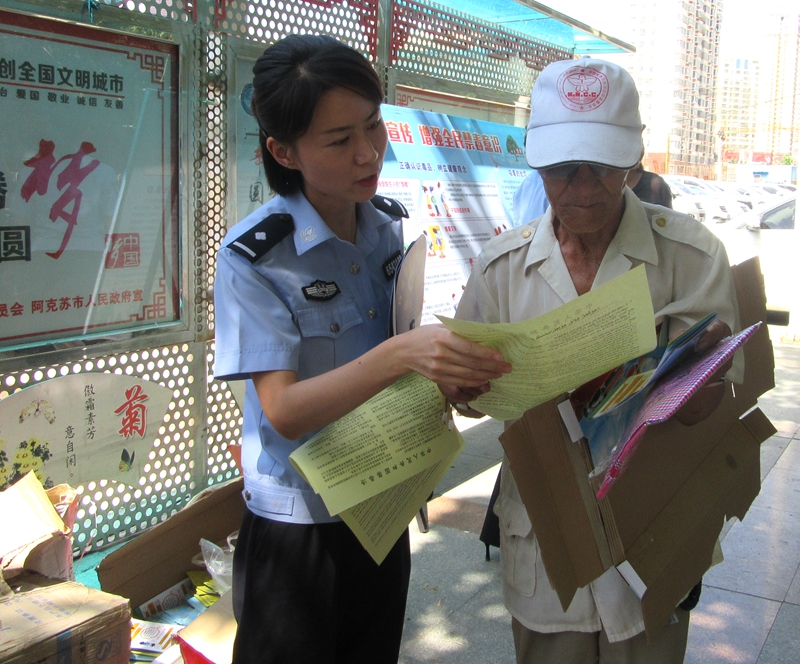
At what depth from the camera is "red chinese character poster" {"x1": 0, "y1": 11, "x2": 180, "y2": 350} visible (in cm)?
232

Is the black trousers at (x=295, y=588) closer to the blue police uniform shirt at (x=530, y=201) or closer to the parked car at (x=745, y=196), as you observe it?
the blue police uniform shirt at (x=530, y=201)

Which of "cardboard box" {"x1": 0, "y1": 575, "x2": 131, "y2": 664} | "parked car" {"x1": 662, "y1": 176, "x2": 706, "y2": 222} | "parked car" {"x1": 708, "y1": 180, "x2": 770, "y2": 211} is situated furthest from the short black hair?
"parked car" {"x1": 708, "y1": 180, "x2": 770, "y2": 211}

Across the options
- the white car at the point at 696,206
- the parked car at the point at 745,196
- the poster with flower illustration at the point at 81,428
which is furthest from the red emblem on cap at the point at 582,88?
the parked car at the point at 745,196

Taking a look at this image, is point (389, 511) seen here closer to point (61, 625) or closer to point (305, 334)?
point (305, 334)

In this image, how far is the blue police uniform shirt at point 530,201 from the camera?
3842 millimetres

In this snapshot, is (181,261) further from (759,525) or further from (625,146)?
(759,525)

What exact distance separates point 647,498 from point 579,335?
0.48 metres

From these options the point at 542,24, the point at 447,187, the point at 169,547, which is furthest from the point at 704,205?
the point at 169,547

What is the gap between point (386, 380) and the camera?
47.8 inches

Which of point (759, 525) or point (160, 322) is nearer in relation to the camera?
point (160, 322)

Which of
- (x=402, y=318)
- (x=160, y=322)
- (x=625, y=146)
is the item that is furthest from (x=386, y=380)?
(x=160, y=322)

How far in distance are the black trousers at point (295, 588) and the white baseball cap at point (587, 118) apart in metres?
0.84

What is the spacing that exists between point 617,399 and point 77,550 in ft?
7.35

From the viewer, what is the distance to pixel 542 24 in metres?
5.16
